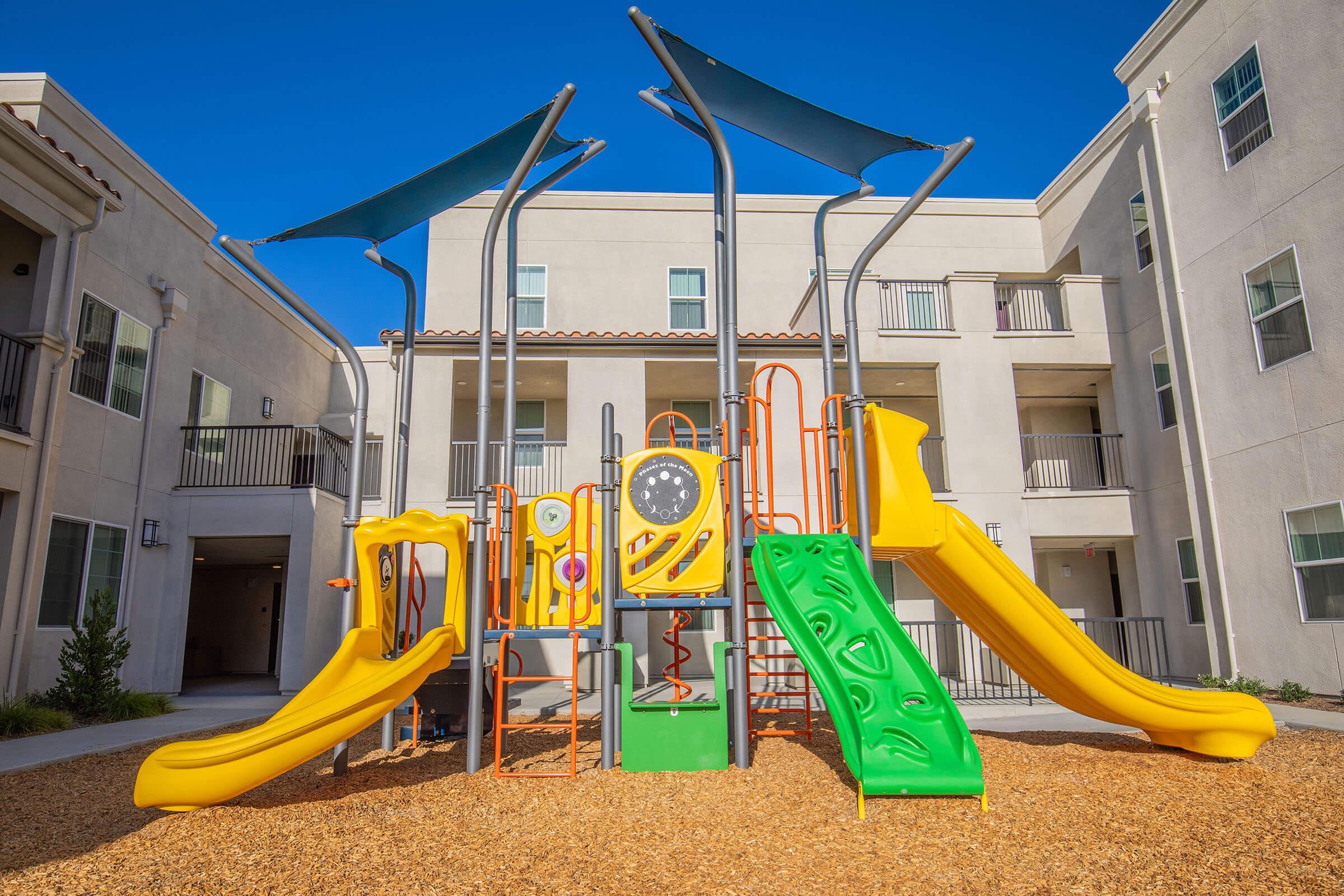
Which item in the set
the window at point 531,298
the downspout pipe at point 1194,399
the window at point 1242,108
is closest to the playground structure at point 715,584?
the downspout pipe at point 1194,399

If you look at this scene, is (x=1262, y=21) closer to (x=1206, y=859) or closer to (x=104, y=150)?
(x=1206, y=859)

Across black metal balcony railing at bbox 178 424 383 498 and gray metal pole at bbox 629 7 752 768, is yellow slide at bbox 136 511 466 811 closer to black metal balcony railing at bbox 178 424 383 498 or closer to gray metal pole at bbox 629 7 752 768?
→ gray metal pole at bbox 629 7 752 768

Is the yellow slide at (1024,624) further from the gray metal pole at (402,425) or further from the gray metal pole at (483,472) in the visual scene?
the gray metal pole at (402,425)

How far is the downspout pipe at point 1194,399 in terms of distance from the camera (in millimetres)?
12086

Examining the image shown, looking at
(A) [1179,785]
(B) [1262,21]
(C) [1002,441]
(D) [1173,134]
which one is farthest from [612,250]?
(A) [1179,785]

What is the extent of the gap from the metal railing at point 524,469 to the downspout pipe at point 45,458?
6.03 metres

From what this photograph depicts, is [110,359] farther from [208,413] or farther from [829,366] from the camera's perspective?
[829,366]

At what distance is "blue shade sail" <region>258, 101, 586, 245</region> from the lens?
7988 millimetres

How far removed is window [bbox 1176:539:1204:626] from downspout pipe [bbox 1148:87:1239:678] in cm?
110

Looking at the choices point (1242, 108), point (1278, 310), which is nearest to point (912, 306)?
point (1242, 108)

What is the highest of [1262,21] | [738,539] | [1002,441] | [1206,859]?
[1262,21]

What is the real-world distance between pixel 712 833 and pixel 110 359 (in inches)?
472

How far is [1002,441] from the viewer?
48.8 ft

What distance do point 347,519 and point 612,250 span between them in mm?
13478
